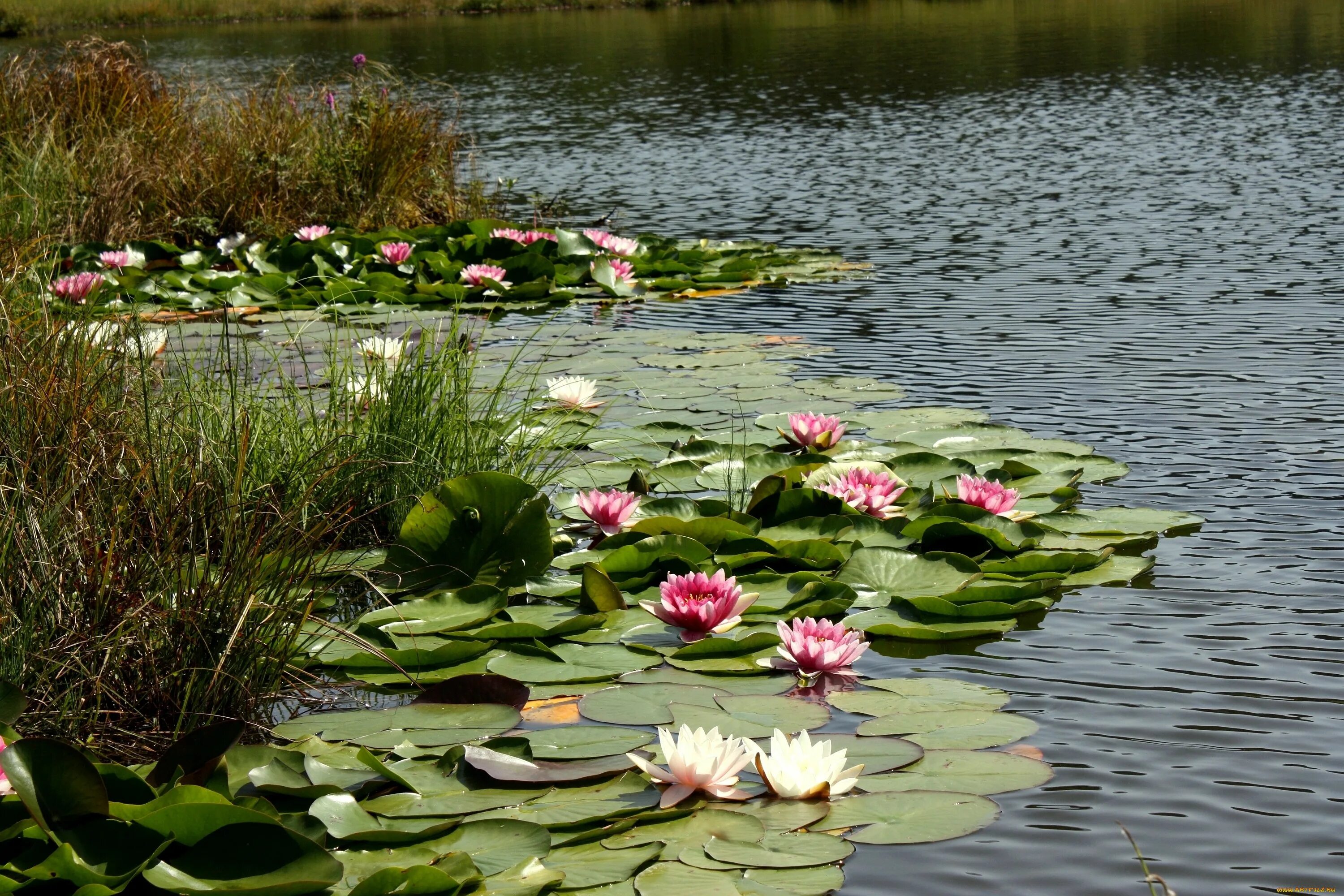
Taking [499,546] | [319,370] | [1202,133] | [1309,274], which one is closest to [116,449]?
[499,546]

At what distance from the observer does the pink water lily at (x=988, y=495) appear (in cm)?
350

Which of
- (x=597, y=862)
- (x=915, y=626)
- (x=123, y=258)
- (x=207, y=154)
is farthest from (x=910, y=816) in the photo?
(x=207, y=154)

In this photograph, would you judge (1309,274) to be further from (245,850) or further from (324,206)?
(245,850)

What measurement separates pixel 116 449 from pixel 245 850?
127 centimetres

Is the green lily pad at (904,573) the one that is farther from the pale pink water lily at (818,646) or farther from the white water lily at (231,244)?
the white water lily at (231,244)

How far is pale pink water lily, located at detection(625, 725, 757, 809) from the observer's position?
2197 mm

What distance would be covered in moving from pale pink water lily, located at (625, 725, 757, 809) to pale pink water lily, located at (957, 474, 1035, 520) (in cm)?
146

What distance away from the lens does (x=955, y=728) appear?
2537 mm

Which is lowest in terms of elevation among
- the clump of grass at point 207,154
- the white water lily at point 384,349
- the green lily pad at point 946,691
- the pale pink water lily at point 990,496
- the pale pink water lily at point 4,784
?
the green lily pad at point 946,691

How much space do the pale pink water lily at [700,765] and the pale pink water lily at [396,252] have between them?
524cm

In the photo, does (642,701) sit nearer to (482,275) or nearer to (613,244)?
(482,275)

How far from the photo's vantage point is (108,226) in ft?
25.7

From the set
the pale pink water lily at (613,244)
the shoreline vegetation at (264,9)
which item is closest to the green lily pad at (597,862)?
the pale pink water lily at (613,244)

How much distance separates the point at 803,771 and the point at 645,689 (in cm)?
56
